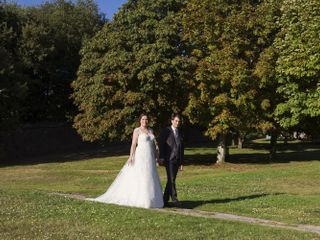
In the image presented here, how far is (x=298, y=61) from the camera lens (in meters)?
24.4

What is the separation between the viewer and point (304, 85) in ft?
88.3

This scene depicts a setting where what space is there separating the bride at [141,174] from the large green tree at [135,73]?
15102 mm

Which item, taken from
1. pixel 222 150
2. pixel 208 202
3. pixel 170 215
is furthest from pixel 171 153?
pixel 222 150

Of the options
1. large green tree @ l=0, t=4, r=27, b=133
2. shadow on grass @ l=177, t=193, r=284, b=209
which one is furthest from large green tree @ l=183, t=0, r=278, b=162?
shadow on grass @ l=177, t=193, r=284, b=209

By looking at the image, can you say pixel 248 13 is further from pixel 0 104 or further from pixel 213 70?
pixel 0 104

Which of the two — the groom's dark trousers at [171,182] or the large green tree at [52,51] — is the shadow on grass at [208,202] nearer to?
the groom's dark trousers at [171,182]

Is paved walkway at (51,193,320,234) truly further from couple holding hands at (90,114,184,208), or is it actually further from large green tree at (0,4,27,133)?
large green tree at (0,4,27,133)

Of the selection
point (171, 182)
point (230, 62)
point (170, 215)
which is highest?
point (230, 62)

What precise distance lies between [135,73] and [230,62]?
4900mm

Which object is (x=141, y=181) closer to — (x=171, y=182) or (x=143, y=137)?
(x=171, y=182)

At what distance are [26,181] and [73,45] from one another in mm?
24028

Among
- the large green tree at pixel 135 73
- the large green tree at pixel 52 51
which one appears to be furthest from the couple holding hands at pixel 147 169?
the large green tree at pixel 52 51

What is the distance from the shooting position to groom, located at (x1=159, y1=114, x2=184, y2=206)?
1180 centimetres

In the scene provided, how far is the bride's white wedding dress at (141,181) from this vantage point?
11422mm
